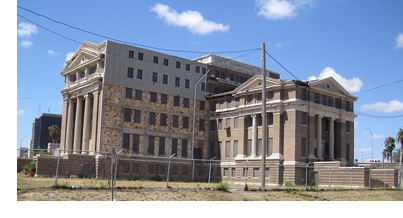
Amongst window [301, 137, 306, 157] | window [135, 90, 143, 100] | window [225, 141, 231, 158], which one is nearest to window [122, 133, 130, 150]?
window [135, 90, 143, 100]

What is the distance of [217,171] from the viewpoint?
219 feet

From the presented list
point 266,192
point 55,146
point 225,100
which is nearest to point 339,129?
point 225,100

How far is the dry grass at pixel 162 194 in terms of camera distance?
77.5 feet

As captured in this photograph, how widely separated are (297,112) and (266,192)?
26.3 metres

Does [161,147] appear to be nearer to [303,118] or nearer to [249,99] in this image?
[249,99]

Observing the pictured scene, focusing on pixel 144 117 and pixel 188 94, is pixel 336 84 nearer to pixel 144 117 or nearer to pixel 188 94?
pixel 188 94

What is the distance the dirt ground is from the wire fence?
6927mm

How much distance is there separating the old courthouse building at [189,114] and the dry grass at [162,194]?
18.6m

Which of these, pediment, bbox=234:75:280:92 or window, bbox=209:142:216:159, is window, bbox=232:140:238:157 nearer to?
window, bbox=209:142:216:159

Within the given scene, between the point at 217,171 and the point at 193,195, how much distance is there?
127 feet

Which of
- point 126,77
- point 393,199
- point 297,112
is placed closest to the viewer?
point 393,199

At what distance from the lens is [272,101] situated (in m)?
59.6

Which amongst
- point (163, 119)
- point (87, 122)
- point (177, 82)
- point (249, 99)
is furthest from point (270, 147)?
point (87, 122)

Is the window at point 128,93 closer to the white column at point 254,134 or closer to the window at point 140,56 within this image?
the window at point 140,56
